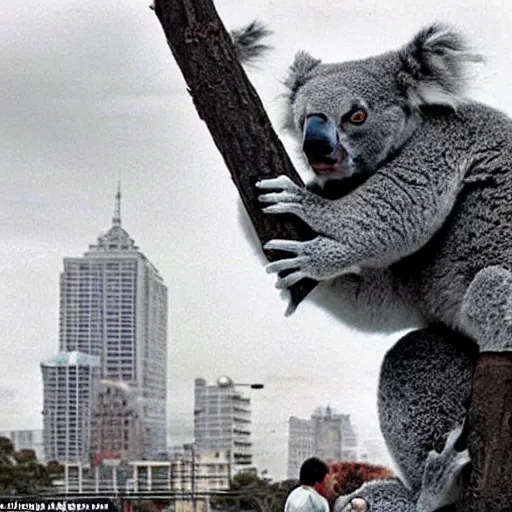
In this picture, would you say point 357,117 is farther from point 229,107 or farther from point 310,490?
point 310,490

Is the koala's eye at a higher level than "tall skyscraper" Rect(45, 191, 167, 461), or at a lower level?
lower

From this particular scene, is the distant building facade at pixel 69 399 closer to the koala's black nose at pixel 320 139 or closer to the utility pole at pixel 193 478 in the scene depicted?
the utility pole at pixel 193 478

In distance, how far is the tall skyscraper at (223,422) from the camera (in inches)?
463

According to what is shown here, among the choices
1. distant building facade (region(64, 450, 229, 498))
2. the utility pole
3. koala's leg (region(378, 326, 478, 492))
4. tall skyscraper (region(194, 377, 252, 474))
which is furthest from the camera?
tall skyscraper (region(194, 377, 252, 474))

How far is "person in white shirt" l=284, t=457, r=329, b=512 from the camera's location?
335cm

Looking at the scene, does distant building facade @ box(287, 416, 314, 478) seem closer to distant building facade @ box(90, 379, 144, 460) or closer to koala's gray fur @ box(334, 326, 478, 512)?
distant building facade @ box(90, 379, 144, 460)

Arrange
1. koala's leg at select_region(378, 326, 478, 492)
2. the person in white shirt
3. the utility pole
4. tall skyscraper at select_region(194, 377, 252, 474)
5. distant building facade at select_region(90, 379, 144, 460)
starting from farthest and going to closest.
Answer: distant building facade at select_region(90, 379, 144, 460) < tall skyscraper at select_region(194, 377, 252, 474) < the utility pole < the person in white shirt < koala's leg at select_region(378, 326, 478, 492)

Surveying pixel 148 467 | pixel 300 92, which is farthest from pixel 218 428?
pixel 300 92

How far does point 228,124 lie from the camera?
186 cm

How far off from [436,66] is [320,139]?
0.94ft

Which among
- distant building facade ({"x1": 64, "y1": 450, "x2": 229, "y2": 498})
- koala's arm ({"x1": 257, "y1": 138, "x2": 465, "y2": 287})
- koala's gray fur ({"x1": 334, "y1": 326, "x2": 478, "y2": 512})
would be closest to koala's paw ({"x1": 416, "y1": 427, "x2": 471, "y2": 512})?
koala's gray fur ({"x1": 334, "y1": 326, "x2": 478, "y2": 512})

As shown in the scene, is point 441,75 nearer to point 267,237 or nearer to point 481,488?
point 267,237

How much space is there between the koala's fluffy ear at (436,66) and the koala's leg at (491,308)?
33cm

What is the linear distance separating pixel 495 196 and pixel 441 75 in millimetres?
243
